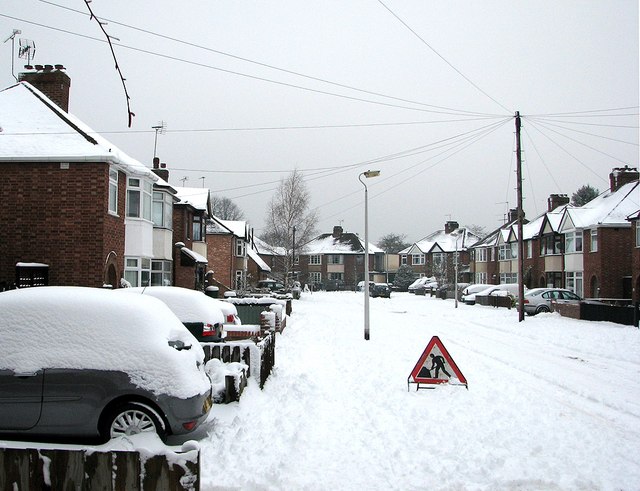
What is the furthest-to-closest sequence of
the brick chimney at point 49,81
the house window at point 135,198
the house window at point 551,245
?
the house window at point 551,245, the brick chimney at point 49,81, the house window at point 135,198

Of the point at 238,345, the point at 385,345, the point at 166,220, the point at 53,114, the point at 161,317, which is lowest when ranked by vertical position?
the point at 385,345

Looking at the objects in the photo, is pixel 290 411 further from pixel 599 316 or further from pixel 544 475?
pixel 599 316

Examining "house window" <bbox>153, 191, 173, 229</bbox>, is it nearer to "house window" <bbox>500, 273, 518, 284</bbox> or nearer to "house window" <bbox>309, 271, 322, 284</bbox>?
"house window" <bbox>500, 273, 518, 284</bbox>

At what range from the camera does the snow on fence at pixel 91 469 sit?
404cm

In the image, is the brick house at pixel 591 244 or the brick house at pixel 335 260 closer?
the brick house at pixel 591 244

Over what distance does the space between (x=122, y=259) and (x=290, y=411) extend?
1336cm

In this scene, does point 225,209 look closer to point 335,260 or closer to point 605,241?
point 335,260

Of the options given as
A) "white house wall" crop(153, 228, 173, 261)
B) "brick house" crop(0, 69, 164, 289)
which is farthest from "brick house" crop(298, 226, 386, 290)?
"brick house" crop(0, 69, 164, 289)

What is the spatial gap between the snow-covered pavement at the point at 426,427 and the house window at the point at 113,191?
830 cm

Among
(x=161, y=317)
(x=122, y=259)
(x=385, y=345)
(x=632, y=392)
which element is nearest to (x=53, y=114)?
(x=122, y=259)

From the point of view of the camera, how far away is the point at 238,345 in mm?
9445

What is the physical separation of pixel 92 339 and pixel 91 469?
7.74 feet

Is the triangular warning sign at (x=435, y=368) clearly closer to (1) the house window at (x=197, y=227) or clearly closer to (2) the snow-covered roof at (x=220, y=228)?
(1) the house window at (x=197, y=227)

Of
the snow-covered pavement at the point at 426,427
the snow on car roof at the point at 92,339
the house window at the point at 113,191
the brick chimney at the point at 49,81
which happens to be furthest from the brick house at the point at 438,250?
the snow on car roof at the point at 92,339
